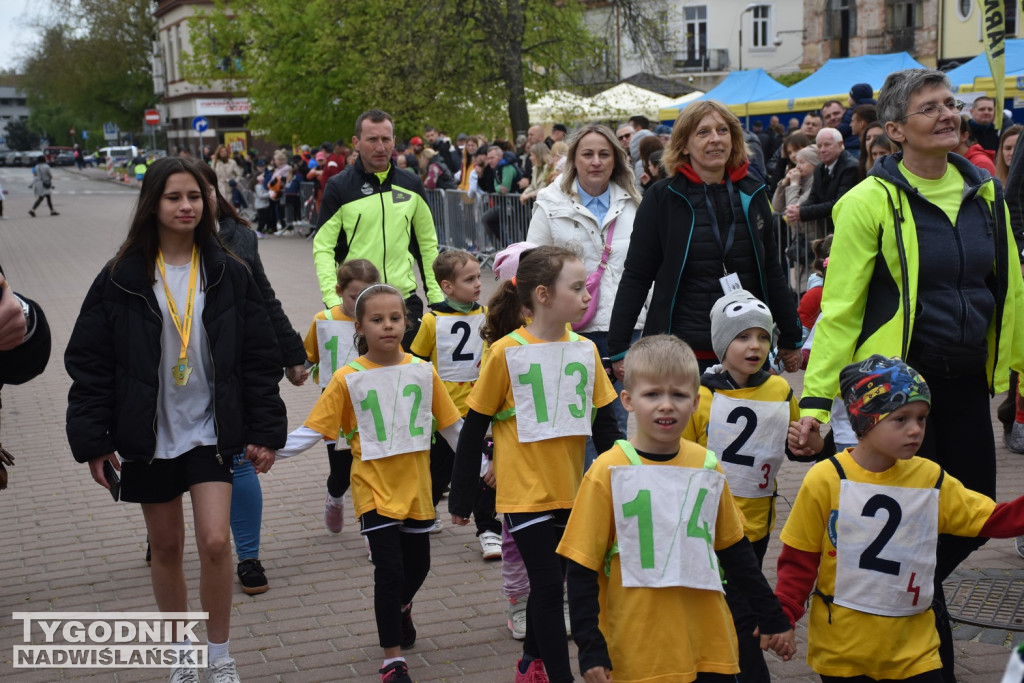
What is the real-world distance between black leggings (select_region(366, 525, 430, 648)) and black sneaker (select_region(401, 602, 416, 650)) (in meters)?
0.10

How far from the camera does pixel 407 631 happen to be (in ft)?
16.4

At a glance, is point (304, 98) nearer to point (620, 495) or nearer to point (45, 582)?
point (45, 582)

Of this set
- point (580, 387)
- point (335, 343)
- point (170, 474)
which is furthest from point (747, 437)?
point (335, 343)

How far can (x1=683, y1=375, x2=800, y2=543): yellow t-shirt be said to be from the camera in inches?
166

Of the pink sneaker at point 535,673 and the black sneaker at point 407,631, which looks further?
the black sneaker at point 407,631

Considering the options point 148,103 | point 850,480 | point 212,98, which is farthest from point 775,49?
point 850,480

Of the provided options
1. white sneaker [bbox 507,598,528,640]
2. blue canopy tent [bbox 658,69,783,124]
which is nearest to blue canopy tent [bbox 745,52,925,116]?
blue canopy tent [bbox 658,69,783,124]

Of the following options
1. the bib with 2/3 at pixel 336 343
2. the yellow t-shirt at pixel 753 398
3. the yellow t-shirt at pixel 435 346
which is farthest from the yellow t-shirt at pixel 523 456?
the bib with 2/3 at pixel 336 343

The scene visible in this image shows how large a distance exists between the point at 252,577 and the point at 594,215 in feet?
8.14

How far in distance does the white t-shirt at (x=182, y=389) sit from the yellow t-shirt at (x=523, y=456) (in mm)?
996

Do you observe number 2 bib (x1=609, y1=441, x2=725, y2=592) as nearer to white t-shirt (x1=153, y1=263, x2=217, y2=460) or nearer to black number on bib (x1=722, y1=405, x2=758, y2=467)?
black number on bib (x1=722, y1=405, x2=758, y2=467)

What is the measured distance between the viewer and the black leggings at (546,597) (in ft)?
13.5

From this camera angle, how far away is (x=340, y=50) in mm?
29625

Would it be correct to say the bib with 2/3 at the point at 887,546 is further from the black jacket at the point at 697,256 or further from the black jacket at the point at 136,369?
the black jacket at the point at 136,369
